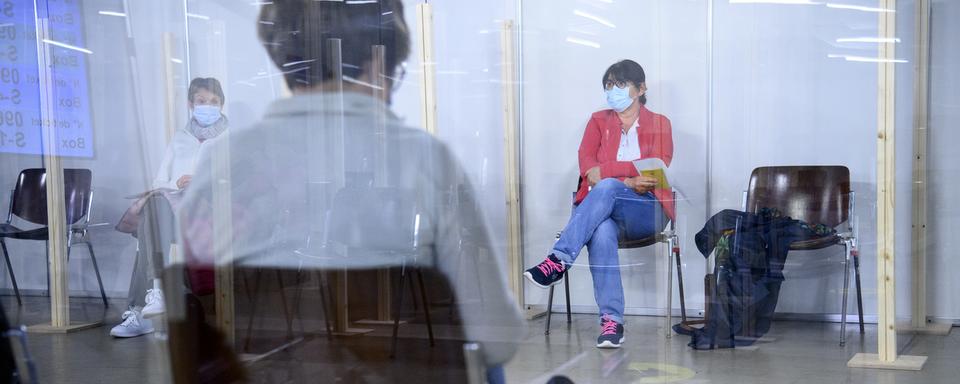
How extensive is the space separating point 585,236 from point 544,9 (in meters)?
0.51

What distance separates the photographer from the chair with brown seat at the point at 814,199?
2.33 m

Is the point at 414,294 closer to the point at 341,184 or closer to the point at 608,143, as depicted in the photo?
the point at 341,184

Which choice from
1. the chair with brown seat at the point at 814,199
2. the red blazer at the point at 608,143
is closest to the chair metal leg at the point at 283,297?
the red blazer at the point at 608,143

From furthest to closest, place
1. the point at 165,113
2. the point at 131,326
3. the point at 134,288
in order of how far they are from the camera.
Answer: the point at 131,326
the point at 134,288
the point at 165,113

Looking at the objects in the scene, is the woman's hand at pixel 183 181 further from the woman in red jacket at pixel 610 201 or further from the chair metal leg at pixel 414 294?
the woman in red jacket at pixel 610 201

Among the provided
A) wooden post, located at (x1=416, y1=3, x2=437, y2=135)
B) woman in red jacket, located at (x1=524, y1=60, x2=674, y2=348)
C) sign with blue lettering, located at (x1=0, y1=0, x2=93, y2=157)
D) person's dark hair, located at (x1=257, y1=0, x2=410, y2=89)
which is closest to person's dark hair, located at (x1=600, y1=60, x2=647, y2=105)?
woman in red jacket, located at (x1=524, y1=60, x2=674, y2=348)

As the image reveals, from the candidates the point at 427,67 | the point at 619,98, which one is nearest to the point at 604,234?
the point at 619,98

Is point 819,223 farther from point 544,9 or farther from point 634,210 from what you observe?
point 544,9

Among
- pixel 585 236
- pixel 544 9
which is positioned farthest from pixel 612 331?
pixel 544 9

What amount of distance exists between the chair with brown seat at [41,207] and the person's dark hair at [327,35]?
43.3 inches

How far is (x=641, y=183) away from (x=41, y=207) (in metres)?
1.64

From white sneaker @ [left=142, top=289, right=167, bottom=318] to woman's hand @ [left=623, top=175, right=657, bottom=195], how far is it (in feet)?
3.34

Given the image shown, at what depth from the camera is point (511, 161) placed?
1.81 meters

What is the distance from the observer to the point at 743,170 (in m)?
2.24
